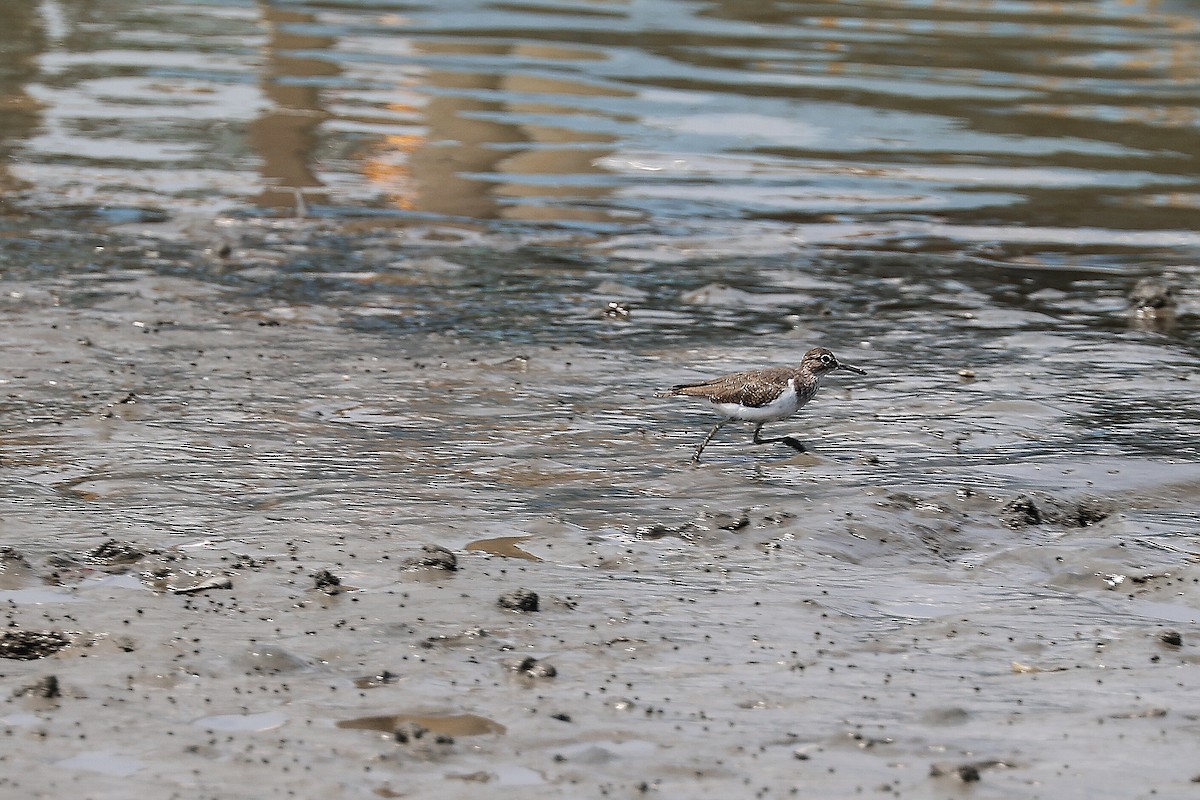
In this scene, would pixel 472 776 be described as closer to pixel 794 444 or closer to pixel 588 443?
pixel 588 443

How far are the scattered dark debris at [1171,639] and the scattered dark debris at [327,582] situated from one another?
2871 mm

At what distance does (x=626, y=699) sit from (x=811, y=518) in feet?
6.45

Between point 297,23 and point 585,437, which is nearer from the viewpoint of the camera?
point 585,437

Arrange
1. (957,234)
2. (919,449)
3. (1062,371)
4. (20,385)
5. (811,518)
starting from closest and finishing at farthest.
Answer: (811,518)
(919,449)
(20,385)
(1062,371)
(957,234)

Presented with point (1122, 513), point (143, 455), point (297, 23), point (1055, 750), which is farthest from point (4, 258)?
point (297, 23)

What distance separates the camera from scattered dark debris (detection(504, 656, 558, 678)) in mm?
5551

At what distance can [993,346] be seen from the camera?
10461mm

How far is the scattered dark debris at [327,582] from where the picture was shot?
6.24 metres

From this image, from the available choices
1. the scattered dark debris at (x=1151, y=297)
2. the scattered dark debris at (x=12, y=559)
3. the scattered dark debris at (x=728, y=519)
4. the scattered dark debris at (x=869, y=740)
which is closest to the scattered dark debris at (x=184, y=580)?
the scattered dark debris at (x=12, y=559)

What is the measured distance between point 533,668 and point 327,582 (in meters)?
1.07

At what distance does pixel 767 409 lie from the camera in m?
8.16

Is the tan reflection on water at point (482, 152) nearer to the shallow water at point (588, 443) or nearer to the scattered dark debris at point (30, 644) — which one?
the shallow water at point (588, 443)

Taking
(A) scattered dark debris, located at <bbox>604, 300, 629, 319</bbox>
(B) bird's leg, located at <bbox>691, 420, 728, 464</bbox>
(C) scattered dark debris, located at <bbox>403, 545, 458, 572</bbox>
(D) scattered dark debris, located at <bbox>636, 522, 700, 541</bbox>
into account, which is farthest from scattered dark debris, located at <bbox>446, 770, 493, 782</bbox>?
(A) scattered dark debris, located at <bbox>604, 300, 629, 319</bbox>

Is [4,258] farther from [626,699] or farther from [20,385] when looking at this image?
[626,699]
